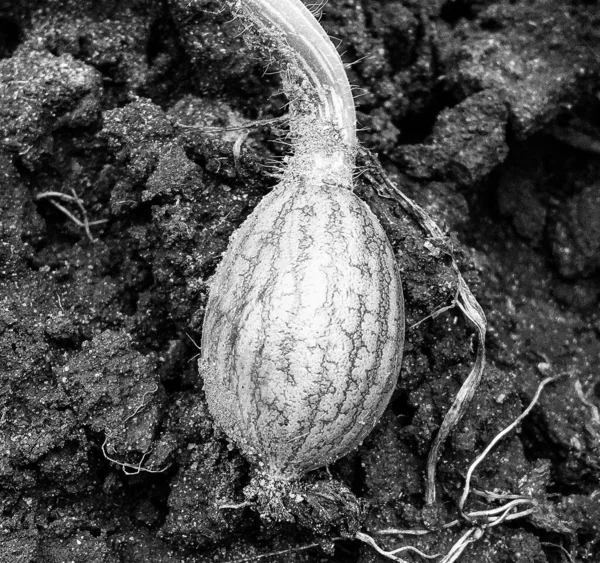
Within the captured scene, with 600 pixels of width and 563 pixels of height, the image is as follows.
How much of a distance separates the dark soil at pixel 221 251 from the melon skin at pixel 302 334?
0.26m

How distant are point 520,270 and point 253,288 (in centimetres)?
160

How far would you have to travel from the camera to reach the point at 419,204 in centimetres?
328

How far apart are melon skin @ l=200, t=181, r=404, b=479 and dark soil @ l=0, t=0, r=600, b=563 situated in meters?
0.26

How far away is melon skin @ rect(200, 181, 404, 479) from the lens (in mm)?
2537

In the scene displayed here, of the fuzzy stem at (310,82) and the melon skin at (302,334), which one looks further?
the fuzzy stem at (310,82)

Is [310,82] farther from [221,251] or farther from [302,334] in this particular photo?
[302,334]

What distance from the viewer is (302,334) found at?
2.52m

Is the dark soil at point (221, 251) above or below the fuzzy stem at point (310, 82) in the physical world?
below

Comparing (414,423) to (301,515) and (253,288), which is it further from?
(253,288)

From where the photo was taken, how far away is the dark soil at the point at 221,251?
9.37 ft

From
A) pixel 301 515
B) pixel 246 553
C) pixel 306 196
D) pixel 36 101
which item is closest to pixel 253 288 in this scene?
pixel 306 196

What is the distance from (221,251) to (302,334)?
684 mm

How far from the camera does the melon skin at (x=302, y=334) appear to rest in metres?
2.54

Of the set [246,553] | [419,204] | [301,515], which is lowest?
[246,553]
